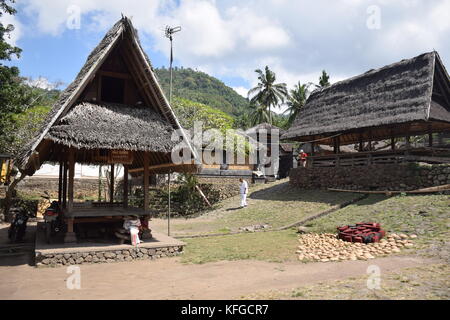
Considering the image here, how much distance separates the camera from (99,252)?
9195 mm

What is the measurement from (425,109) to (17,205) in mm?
21215

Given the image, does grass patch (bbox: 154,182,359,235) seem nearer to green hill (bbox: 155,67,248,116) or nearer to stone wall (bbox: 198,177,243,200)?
stone wall (bbox: 198,177,243,200)

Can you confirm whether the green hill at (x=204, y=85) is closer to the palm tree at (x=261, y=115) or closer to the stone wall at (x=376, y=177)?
the palm tree at (x=261, y=115)

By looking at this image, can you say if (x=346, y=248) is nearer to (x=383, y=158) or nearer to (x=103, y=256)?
(x=103, y=256)

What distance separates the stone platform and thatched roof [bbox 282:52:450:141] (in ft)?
39.7

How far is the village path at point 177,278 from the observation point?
633 centimetres

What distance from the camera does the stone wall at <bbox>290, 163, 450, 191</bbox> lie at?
15.2m

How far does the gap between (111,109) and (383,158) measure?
543 inches

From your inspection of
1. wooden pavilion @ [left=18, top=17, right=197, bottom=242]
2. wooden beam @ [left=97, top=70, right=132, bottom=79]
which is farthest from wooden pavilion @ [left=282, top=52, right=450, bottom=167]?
wooden beam @ [left=97, top=70, right=132, bottom=79]

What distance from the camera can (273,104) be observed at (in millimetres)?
46250

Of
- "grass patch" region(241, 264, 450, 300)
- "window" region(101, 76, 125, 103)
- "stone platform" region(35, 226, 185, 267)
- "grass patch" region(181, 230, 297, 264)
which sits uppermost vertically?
"window" region(101, 76, 125, 103)

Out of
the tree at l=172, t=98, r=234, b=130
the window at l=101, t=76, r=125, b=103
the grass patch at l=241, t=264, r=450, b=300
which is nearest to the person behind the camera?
the grass patch at l=241, t=264, r=450, b=300

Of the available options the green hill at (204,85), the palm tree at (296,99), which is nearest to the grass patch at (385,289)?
the palm tree at (296,99)
